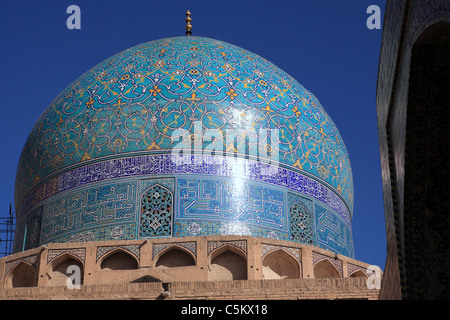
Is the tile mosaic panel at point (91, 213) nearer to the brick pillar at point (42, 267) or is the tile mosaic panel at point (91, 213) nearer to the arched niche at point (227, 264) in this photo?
the brick pillar at point (42, 267)

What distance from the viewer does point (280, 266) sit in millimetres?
9867

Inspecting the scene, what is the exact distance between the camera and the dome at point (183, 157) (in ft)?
33.6

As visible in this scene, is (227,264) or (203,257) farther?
(227,264)

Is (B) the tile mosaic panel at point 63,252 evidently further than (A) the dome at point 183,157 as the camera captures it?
No

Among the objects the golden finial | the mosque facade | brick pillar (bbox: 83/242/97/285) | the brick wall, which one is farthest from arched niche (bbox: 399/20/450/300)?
the golden finial

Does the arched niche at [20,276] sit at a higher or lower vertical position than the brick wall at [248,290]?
higher

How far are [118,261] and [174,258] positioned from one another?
0.68 m

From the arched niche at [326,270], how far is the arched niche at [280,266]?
415mm

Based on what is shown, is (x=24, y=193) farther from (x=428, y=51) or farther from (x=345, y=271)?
(x=428, y=51)

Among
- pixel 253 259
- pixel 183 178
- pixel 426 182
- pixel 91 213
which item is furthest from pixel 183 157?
pixel 426 182

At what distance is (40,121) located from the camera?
1202cm

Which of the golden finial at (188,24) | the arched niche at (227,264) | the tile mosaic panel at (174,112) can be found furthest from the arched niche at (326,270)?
the golden finial at (188,24)

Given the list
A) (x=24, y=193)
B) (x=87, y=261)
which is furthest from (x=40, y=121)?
(x=87, y=261)

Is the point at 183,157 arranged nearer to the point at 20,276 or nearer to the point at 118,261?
the point at 118,261
